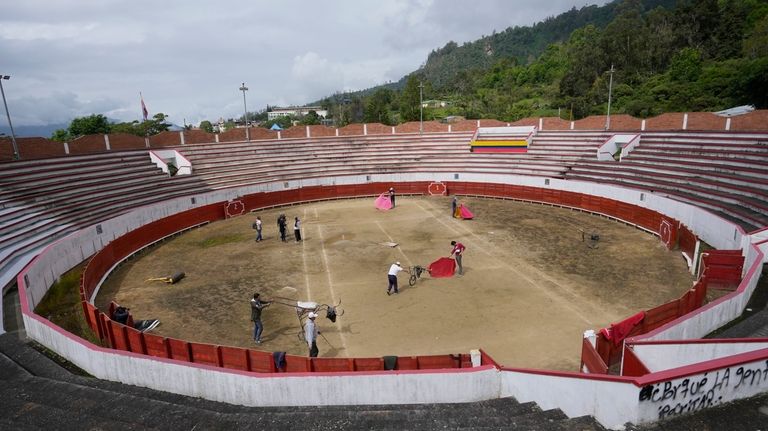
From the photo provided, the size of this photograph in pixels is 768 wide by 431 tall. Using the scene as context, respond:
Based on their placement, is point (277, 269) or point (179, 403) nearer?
point (179, 403)

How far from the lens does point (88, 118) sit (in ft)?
248

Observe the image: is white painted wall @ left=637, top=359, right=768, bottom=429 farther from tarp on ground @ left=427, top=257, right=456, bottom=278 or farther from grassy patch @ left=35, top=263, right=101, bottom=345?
grassy patch @ left=35, top=263, right=101, bottom=345

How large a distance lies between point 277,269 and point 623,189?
69.7ft

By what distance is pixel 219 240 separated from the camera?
2484 cm

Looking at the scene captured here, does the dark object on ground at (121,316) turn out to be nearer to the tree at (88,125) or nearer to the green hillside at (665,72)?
the green hillside at (665,72)

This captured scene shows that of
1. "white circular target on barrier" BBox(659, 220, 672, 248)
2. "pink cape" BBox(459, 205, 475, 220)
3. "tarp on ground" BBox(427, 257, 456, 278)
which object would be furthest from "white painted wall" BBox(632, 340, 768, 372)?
"pink cape" BBox(459, 205, 475, 220)

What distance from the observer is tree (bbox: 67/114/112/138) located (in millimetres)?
75312

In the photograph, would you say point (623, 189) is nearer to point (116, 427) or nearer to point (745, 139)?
point (745, 139)

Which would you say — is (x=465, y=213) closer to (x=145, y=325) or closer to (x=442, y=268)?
(x=442, y=268)

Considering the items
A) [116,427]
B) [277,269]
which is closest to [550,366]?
[116,427]

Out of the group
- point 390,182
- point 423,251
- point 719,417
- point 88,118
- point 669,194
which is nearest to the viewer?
point 719,417

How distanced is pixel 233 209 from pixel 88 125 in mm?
61943

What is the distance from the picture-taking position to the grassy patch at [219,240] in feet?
79.0

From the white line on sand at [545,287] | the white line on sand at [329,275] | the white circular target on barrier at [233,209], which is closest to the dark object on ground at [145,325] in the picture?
the white line on sand at [329,275]
